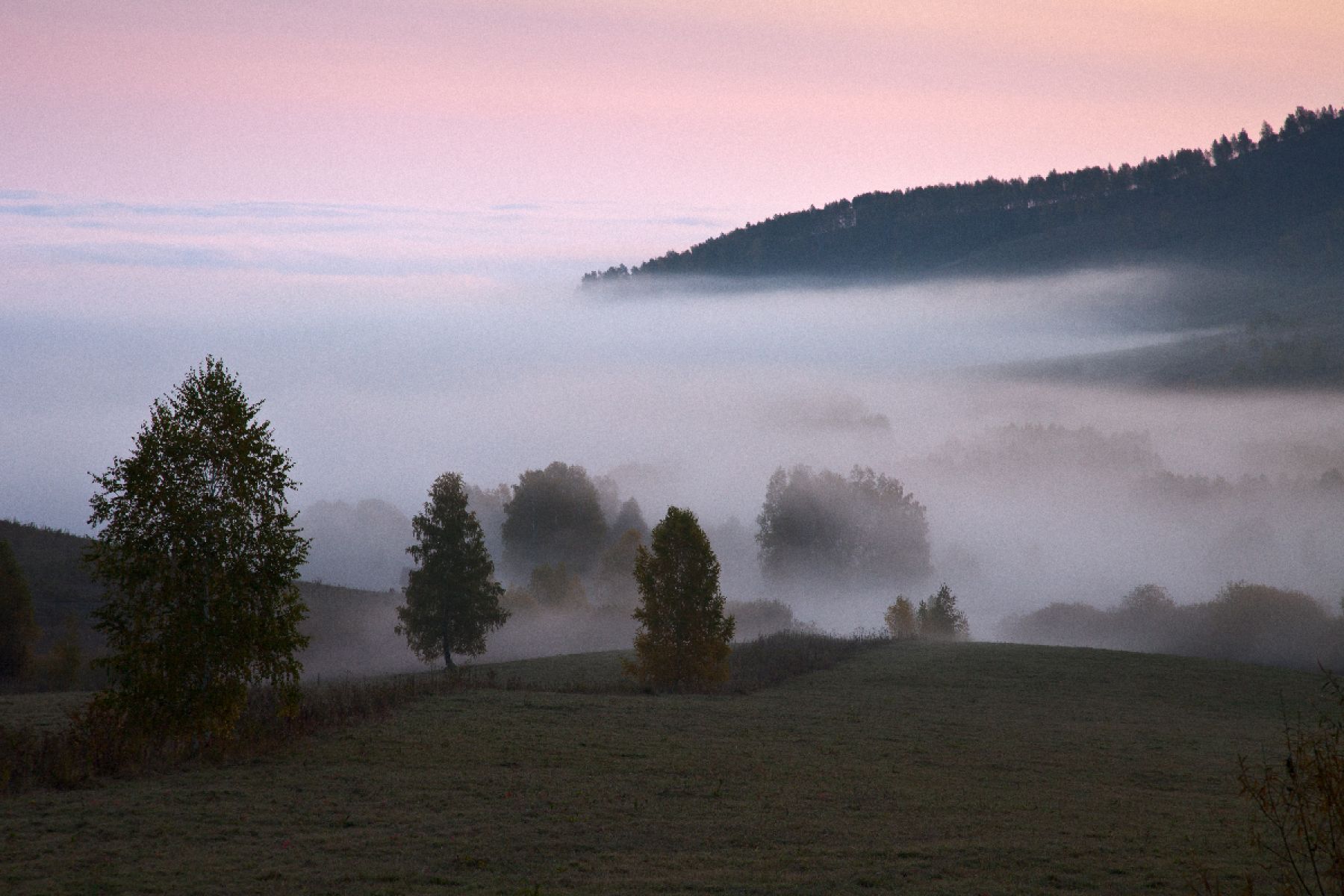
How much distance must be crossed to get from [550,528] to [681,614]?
76.8 m

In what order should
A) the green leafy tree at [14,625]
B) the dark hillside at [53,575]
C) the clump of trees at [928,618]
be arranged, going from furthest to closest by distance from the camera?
the clump of trees at [928,618], the dark hillside at [53,575], the green leafy tree at [14,625]

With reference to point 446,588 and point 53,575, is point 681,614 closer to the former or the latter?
point 446,588

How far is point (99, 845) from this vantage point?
52.1ft

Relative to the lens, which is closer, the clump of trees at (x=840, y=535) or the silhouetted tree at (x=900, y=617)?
the silhouetted tree at (x=900, y=617)

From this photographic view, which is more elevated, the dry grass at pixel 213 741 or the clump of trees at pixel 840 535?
the clump of trees at pixel 840 535

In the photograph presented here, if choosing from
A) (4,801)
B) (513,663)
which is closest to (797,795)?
(4,801)

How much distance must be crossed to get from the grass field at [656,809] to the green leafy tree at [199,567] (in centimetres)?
204

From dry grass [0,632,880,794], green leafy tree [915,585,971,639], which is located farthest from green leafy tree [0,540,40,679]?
green leafy tree [915,585,971,639]

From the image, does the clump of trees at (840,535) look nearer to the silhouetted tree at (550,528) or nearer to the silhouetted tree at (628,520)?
the silhouetted tree at (628,520)

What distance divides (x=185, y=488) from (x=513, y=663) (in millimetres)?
34332

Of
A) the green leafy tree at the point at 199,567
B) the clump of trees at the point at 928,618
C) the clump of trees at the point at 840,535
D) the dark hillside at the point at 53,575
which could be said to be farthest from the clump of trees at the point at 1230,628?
the dark hillside at the point at 53,575

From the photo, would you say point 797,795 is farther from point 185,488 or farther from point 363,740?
point 185,488

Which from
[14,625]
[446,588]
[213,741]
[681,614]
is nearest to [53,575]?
[14,625]

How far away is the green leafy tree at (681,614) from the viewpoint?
144 feet
